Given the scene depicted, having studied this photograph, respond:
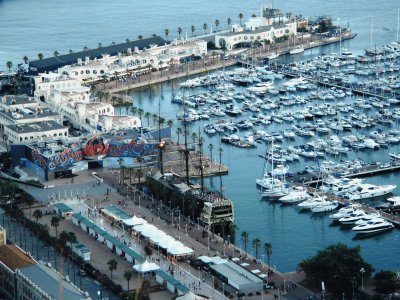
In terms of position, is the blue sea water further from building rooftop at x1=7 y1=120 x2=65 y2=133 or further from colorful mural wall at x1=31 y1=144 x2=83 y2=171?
building rooftop at x1=7 y1=120 x2=65 y2=133

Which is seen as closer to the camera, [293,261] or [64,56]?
[293,261]

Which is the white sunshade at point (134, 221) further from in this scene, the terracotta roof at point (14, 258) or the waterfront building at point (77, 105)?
the waterfront building at point (77, 105)

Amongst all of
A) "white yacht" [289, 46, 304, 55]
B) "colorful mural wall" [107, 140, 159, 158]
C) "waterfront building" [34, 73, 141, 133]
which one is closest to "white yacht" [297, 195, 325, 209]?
"colorful mural wall" [107, 140, 159, 158]

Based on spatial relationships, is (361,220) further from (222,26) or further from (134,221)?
(222,26)

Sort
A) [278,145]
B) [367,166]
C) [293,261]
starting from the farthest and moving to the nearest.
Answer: [278,145] → [367,166] → [293,261]

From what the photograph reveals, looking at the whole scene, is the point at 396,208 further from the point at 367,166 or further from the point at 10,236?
the point at 10,236

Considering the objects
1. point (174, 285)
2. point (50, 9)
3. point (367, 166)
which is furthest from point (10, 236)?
point (50, 9)
